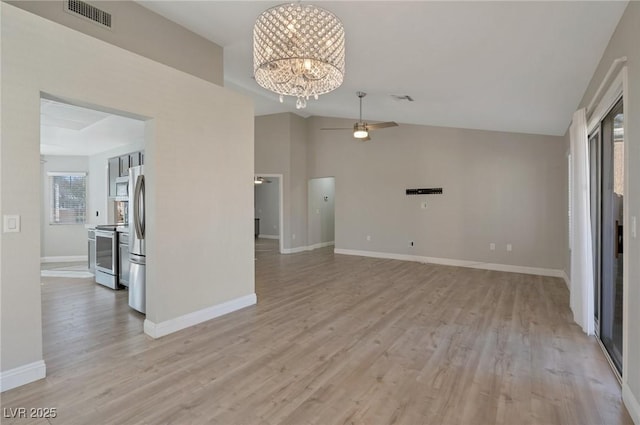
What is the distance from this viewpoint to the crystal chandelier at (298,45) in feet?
7.39

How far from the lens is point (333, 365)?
270cm

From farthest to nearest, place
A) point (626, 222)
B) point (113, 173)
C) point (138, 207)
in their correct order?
point (113, 173), point (138, 207), point (626, 222)

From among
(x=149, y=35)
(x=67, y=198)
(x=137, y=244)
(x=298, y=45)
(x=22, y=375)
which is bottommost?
(x=22, y=375)

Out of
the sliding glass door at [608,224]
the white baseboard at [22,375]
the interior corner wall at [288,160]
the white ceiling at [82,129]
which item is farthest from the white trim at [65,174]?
the sliding glass door at [608,224]

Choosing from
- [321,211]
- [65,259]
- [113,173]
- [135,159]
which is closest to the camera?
[135,159]

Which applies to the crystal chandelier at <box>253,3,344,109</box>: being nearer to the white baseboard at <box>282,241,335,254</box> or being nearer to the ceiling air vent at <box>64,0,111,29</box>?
the ceiling air vent at <box>64,0,111,29</box>

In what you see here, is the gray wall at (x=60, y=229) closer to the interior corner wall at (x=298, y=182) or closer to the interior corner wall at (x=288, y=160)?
the interior corner wall at (x=288, y=160)

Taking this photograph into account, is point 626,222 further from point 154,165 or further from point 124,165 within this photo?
point 124,165

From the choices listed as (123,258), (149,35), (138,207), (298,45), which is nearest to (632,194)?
(298,45)

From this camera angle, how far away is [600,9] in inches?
83.0

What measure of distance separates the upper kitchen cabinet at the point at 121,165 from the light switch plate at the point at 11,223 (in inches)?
128

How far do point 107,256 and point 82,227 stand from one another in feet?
11.8

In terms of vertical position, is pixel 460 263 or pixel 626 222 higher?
pixel 626 222

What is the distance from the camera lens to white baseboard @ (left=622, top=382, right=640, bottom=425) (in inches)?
76.3
